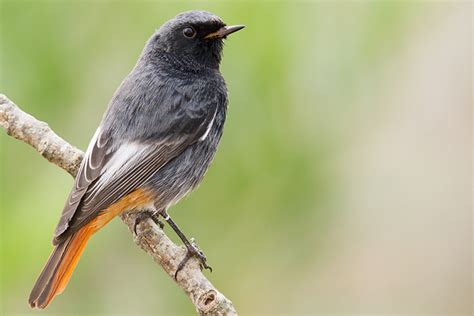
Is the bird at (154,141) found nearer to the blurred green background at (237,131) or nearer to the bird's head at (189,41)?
the bird's head at (189,41)

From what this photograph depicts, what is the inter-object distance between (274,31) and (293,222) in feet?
3.76

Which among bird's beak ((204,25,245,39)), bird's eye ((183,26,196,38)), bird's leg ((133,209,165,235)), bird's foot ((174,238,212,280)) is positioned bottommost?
bird's foot ((174,238,212,280))

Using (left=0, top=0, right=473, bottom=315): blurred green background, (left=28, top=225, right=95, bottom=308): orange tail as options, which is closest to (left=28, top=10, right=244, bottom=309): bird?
(left=28, top=225, right=95, bottom=308): orange tail

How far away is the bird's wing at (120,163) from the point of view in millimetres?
4848

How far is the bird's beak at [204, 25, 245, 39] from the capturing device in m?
5.27

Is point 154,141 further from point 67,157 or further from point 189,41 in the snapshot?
point 189,41

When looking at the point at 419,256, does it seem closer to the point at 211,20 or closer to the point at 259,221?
the point at 259,221

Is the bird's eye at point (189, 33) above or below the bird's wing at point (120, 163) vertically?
above

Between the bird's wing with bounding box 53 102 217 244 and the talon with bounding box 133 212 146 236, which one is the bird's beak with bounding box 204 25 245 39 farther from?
the talon with bounding box 133 212 146 236

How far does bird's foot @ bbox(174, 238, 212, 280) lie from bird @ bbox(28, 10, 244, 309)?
1cm

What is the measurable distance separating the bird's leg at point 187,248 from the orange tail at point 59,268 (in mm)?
536

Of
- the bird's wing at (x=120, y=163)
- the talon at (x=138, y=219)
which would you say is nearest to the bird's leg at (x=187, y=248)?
the talon at (x=138, y=219)

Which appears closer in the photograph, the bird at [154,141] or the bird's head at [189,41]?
the bird at [154,141]

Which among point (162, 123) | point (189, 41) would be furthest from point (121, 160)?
point (189, 41)
